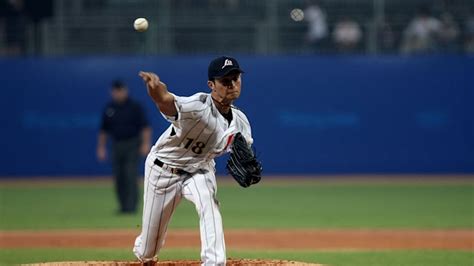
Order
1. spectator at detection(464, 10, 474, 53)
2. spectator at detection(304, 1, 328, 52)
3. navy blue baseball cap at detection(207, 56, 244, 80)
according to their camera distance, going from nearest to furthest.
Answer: navy blue baseball cap at detection(207, 56, 244, 80) < spectator at detection(304, 1, 328, 52) < spectator at detection(464, 10, 474, 53)

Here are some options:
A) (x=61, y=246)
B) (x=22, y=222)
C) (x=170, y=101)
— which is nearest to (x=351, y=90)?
(x=22, y=222)

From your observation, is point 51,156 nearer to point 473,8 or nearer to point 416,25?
point 416,25

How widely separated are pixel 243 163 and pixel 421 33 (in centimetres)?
1642

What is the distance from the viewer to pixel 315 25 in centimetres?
2312

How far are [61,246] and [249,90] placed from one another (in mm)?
11700

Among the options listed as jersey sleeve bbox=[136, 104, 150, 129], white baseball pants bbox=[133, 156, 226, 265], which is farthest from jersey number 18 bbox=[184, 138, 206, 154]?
jersey sleeve bbox=[136, 104, 150, 129]

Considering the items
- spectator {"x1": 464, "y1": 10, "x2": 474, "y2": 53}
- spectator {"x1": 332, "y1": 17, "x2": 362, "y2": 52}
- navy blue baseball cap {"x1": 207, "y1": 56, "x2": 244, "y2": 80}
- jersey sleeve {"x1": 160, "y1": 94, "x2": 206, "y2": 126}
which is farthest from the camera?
spectator {"x1": 464, "y1": 10, "x2": 474, "y2": 53}

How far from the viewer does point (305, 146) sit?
2305 centimetres

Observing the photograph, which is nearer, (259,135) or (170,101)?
(170,101)

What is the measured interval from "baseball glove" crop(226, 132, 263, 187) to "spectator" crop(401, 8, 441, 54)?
53.5 ft

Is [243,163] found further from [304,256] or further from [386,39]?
[386,39]

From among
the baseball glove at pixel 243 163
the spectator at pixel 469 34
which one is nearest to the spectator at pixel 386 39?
the spectator at pixel 469 34

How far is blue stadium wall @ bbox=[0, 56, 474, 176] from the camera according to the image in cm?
2284

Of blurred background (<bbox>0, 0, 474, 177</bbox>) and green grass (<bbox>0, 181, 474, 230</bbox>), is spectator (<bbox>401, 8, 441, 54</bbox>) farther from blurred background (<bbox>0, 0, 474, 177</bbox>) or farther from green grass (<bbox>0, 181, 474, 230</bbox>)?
green grass (<bbox>0, 181, 474, 230</bbox>)
